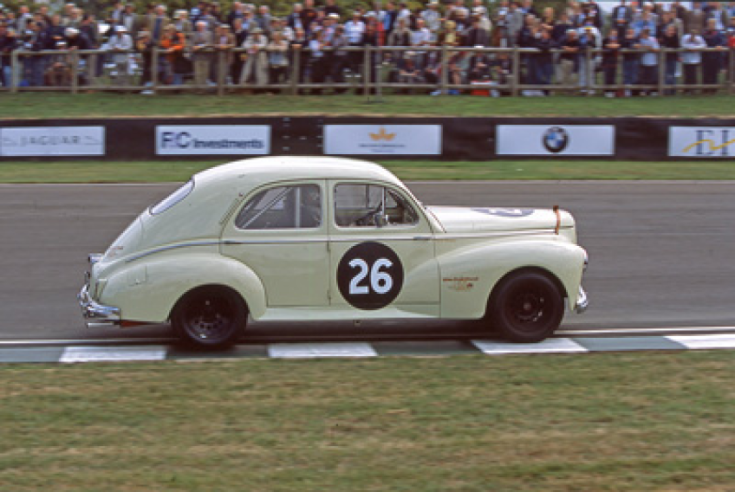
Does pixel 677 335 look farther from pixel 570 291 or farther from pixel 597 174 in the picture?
pixel 597 174

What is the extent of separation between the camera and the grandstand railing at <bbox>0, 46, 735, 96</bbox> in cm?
2572

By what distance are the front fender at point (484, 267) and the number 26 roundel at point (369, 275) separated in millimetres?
425

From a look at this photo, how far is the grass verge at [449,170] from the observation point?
64.4ft

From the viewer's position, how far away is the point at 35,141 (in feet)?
70.7

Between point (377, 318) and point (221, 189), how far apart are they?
1.72 metres

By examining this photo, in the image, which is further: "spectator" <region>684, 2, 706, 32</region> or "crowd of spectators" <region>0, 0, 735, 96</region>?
"spectator" <region>684, 2, 706, 32</region>

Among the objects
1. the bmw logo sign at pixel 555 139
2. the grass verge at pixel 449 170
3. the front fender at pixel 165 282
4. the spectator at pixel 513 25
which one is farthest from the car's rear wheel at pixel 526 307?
the spectator at pixel 513 25

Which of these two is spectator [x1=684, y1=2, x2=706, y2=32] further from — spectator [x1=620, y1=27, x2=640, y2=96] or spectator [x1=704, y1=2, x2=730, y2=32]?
spectator [x1=620, y1=27, x2=640, y2=96]

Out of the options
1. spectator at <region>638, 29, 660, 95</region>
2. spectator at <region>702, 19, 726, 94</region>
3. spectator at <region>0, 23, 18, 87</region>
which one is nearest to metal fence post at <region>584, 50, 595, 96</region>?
spectator at <region>638, 29, 660, 95</region>

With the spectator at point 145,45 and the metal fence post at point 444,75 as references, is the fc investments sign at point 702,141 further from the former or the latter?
the spectator at point 145,45

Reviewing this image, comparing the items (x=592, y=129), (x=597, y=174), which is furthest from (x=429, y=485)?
(x=592, y=129)

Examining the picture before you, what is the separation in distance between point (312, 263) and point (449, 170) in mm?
11646

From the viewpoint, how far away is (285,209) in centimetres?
916

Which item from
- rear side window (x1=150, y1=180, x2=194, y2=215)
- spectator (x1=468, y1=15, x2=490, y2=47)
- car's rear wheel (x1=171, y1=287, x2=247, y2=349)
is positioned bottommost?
car's rear wheel (x1=171, y1=287, x2=247, y2=349)
